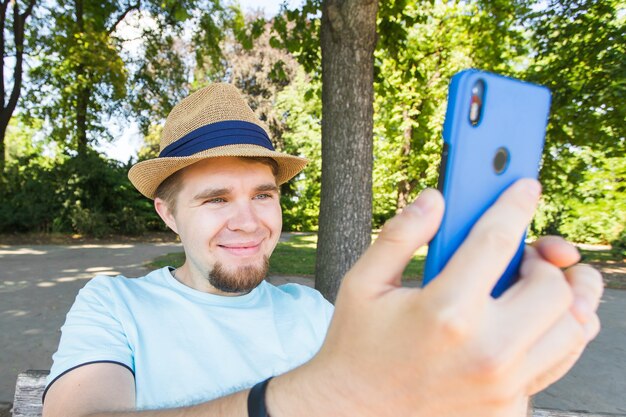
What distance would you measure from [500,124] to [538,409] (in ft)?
5.64

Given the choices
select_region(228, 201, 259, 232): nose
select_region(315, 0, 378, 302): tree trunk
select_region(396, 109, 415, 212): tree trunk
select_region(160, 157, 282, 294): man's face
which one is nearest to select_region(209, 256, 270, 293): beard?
select_region(160, 157, 282, 294): man's face

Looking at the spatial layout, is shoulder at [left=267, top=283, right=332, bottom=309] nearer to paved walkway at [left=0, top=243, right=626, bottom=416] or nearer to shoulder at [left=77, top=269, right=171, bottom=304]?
shoulder at [left=77, top=269, right=171, bottom=304]

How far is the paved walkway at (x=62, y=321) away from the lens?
423cm

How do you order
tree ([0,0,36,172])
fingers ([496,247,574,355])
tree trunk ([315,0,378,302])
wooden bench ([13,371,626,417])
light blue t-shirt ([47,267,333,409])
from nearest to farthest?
fingers ([496,247,574,355]) < light blue t-shirt ([47,267,333,409]) < wooden bench ([13,371,626,417]) < tree trunk ([315,0,378,302]) < tree ([0,0,36,172])

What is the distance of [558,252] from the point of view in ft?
2.42

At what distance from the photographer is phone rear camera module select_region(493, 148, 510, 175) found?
2.53 ft

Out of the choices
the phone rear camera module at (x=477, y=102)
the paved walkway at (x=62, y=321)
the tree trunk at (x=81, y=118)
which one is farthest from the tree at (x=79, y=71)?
the phone rear camera module at (x=477, y=102)

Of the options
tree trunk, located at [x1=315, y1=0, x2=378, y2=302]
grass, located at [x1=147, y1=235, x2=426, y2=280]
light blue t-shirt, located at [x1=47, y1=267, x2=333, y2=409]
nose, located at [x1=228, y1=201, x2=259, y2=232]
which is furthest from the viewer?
grass, located at [x1=147, y1=235, x2=426, y2=280]

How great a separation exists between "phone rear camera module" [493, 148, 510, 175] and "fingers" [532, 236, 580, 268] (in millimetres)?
141

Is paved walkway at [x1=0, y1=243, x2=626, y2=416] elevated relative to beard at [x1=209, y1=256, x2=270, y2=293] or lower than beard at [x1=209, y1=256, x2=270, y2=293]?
lower

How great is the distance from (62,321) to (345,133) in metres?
4.33

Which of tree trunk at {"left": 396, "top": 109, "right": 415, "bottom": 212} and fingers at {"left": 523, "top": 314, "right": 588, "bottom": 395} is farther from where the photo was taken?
tree trunk at {"left": 396, "top": 109, "right": 415, "bottom": 212}

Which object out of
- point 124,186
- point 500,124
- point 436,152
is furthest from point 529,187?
point 436,152

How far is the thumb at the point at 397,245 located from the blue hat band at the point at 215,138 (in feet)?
4.07
